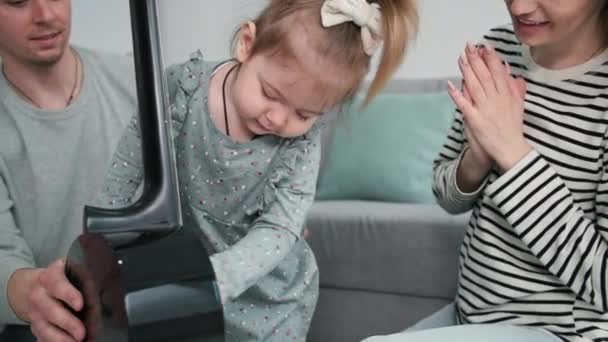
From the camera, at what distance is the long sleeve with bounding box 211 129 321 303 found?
0.44 meters

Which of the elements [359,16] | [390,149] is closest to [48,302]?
[359,16]

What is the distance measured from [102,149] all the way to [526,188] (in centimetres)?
36

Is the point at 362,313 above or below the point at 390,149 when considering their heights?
below

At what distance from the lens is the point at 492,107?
0.61 meters

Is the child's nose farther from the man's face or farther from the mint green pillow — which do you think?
the mint green pillow

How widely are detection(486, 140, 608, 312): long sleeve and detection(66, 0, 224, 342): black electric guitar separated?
416 millimetres

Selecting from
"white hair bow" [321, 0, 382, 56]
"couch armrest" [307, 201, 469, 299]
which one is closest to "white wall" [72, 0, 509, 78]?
"white hair bow" [321, 0, 382, 56]

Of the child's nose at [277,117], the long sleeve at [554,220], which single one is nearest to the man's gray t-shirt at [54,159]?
the child's nose at [277,117]

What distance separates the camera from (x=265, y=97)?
2.08 ft

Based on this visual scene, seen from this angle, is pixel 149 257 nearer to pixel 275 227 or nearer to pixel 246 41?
pixel 275 227

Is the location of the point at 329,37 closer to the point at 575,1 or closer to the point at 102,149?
the point at 575,1

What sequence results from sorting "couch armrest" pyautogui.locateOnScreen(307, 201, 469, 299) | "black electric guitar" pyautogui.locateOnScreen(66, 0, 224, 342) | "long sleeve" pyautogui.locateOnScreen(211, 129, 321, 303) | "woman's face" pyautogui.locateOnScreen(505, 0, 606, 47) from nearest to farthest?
"black electric guitar" pyautogui.locateOnScreen(66, 0, 224, 342), "long sleeve" pyautogui.locateOnScreen(211, 129, 321, 303), "woman's face" pyautogui.locateOnScreen(505, 0, 606, 47), "couch armrest" pyautogui.locateOnScreen(307, 201, 469, 299)

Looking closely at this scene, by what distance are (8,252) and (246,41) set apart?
14.5 inches

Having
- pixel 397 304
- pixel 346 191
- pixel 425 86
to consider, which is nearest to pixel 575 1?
→ pixel 397 304
